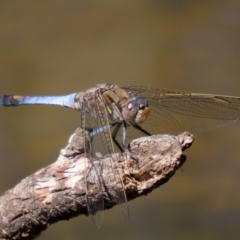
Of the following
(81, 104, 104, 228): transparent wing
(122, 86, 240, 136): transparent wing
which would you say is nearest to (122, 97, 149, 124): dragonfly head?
(122, 86, 240, 136): transparent wing

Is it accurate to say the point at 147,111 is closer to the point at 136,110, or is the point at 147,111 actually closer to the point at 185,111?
the point at 136,110

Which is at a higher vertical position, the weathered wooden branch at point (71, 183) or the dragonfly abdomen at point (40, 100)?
the dragonfly abdomen at point (40, 100)

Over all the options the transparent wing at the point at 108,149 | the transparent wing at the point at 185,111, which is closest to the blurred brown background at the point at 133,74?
the transparent wing at the point at 185,111

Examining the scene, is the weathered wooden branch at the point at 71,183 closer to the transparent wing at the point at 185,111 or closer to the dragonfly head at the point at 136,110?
the dragonfly head at the point at 136,110

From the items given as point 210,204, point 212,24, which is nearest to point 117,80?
point 212,24

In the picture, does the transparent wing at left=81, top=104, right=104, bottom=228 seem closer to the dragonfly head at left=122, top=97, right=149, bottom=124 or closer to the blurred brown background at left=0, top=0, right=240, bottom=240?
the dragonfly head at left=122, top=97, right=149, bottom=124

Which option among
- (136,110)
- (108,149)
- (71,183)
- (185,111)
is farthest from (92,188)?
(185,111)
